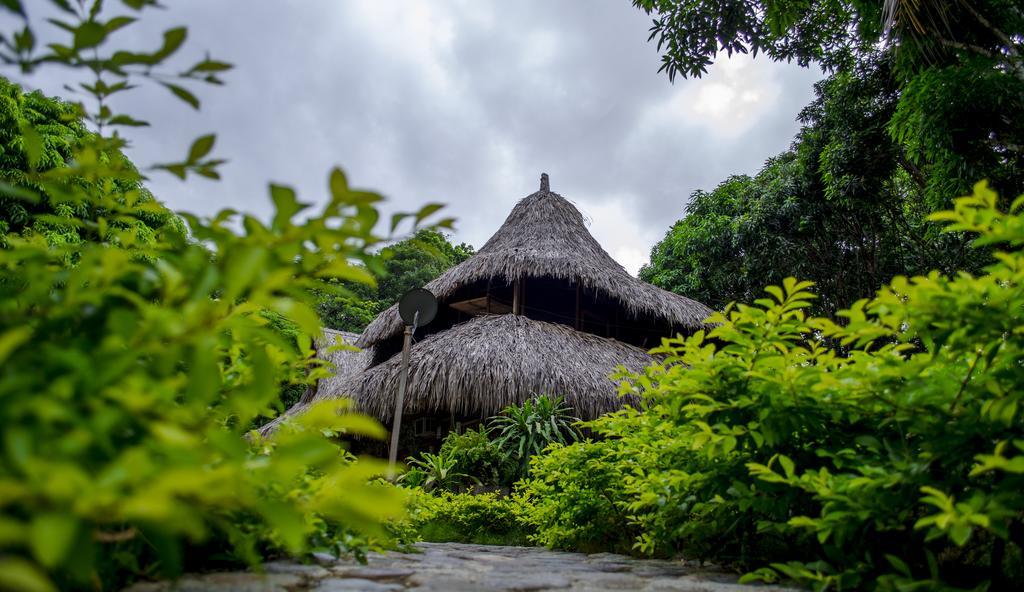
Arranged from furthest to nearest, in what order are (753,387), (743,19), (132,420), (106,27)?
(743,19) → (753,387) → (106,27) → (132,420)

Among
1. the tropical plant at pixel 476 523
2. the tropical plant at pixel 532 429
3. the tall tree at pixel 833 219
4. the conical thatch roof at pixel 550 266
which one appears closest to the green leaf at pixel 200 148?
the tropical plant at pixel 476 523

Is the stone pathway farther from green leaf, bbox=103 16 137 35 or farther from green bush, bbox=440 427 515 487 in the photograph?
green bush, bbox=440 427 515 487

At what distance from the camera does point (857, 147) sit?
931 cm

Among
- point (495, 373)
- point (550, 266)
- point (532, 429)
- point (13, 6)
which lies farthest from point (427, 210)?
point (550, 266)

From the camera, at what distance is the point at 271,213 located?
2.45 ft

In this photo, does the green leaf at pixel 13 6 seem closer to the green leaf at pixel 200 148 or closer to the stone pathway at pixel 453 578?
the green leaf at pixel 200 148

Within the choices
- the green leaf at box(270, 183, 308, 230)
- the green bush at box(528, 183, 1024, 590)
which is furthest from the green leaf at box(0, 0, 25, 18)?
the green bush at box(528, 183, 1024, 590)

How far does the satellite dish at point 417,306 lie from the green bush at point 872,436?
4.11 metres

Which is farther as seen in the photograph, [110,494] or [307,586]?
[307,586]

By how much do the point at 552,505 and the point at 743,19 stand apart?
5.56m

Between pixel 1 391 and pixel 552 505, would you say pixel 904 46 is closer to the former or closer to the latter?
pixel 552 505

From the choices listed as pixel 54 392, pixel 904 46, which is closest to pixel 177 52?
pixel 54 392

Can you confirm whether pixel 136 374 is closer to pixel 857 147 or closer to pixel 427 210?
pixel 427 210

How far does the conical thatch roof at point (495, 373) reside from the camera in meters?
7.98
